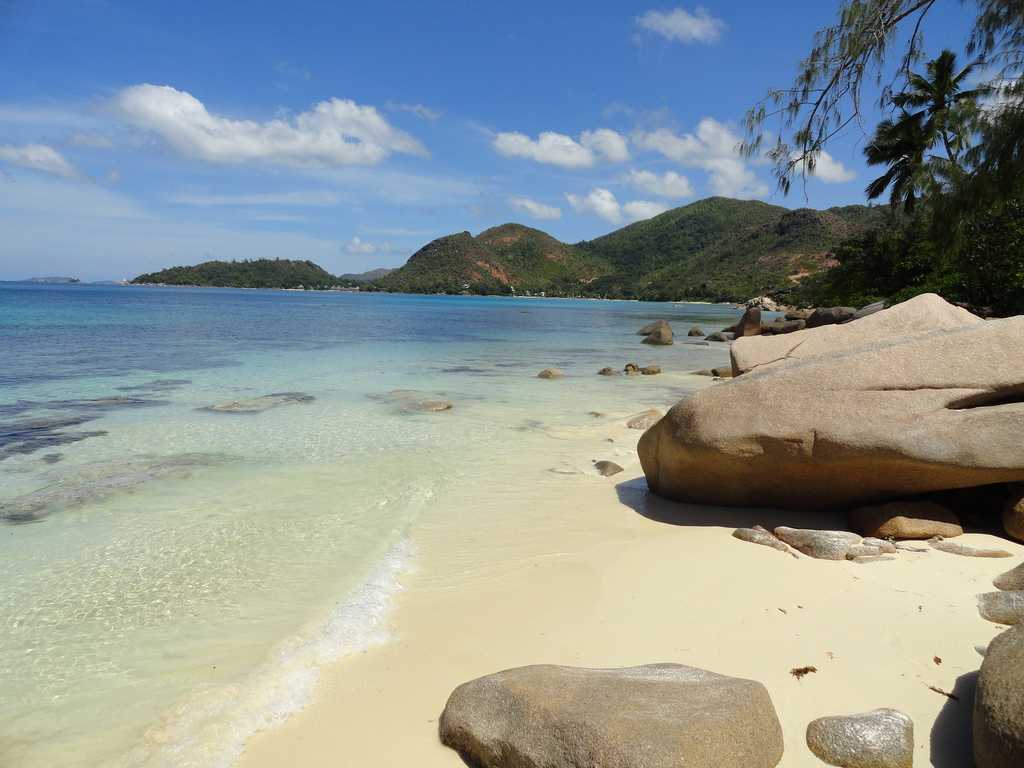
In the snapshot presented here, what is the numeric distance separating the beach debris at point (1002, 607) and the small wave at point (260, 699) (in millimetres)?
3955

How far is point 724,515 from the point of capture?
642cm

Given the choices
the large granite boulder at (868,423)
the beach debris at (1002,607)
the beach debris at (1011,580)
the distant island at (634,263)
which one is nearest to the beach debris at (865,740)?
the beach debris at (1002,607)

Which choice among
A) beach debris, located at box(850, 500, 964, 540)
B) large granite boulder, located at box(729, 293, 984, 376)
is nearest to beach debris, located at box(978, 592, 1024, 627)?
beach debris, located at box(850, 500, 964, 540)

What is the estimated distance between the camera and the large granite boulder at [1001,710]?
2510 mm

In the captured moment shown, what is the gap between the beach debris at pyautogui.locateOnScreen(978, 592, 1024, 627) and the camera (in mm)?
4031

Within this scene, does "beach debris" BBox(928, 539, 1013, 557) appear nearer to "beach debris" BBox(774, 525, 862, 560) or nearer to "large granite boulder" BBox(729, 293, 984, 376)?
"beach debris" BBox(774, 525, 862, 560)

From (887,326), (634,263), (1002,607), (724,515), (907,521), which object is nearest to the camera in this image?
(1002,607)

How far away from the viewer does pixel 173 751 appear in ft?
11.2

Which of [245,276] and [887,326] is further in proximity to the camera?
[245,276]

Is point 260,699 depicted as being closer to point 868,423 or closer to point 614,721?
point 614,721

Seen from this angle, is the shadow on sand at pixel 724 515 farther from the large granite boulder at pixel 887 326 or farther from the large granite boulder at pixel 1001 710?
the large granite boulder at pixel 1001 710

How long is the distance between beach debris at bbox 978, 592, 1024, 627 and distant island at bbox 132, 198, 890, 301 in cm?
10408

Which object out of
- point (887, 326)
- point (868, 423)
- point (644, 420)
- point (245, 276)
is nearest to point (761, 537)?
point (868, 423)

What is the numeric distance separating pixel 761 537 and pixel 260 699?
4.15m
